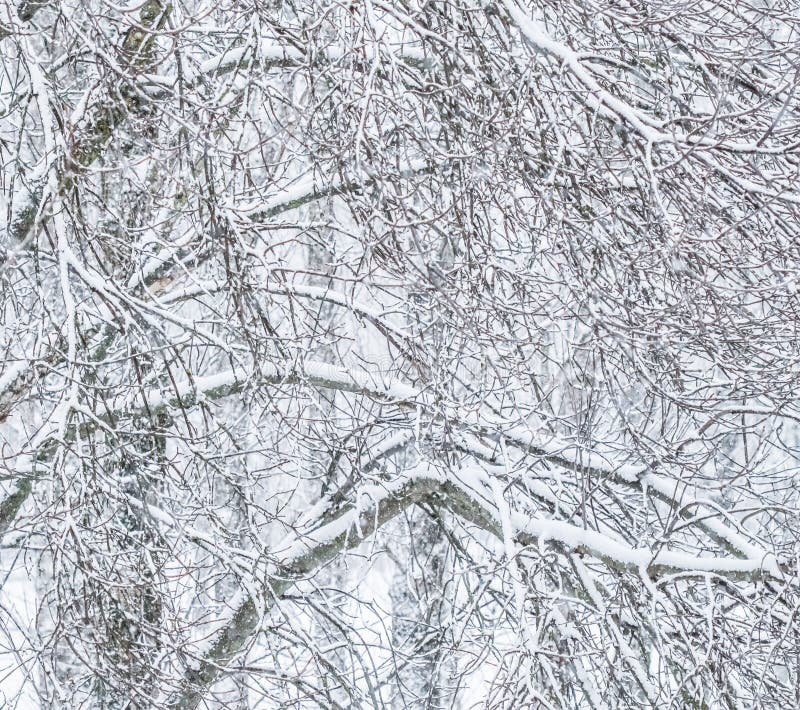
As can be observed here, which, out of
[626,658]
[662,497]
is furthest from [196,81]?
[626,658]

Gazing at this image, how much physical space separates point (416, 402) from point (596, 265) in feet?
2.72

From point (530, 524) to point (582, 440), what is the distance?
419mm

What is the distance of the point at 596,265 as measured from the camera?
340 centimetres

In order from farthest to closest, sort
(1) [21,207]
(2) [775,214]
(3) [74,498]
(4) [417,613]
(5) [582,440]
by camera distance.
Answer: (4) [417,613], (1) [21,207], (5) [582,440], (3) [74,498], (2) [775,214]

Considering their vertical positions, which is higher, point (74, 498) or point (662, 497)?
point (662, 497)

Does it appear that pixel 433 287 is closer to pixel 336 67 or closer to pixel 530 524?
pixel 336 67

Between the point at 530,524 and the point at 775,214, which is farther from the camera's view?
the point at 530,524

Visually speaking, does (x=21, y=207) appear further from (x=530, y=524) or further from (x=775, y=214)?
(x=775, y=214)

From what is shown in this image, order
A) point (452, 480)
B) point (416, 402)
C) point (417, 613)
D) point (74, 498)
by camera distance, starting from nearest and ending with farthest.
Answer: point (74, 498) → point (416, 402) → point (452, 480) → point (417, 613)

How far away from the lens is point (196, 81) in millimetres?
4605

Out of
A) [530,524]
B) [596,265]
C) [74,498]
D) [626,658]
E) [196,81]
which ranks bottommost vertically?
[74,498]

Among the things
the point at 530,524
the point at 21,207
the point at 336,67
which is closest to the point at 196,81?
the point at 21,207

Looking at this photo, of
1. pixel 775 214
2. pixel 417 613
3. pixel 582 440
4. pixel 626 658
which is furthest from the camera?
pixel 417 613

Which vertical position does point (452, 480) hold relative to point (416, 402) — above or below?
above
